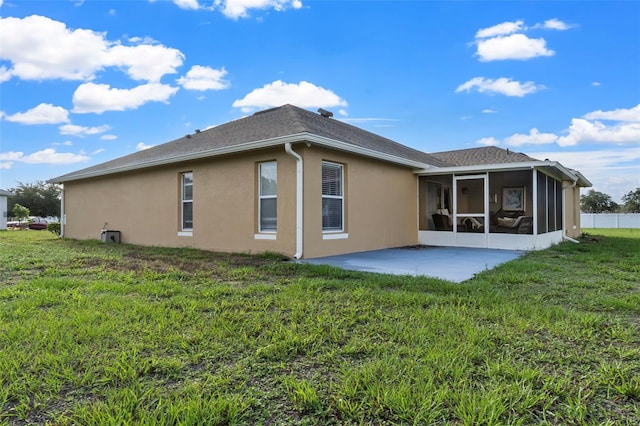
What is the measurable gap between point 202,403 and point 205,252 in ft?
24.7

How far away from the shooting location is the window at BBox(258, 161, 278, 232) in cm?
859

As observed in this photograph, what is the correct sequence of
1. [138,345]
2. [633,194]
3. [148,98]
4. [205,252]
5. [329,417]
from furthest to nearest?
1. [633,194]
2. [148,98]
3. [205,252]
4. [138,345]
5. [329,417]

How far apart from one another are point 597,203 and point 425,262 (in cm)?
4814

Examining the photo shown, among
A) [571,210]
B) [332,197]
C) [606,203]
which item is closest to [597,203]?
[606,203]

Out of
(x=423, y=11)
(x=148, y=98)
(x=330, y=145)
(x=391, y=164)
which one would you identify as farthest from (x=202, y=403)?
(x=148, y=98)

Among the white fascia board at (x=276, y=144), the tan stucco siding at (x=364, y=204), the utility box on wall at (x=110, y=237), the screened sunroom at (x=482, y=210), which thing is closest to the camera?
the white fascia board at (x=276, y=144)

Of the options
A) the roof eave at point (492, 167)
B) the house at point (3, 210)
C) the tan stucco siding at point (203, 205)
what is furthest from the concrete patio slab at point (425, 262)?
the house at point (3, 210)

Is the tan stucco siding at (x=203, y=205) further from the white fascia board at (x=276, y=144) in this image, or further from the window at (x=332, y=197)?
the window at (x=332, y=197)

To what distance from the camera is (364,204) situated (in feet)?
31.6

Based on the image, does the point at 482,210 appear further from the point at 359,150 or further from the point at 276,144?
the point at 276,144

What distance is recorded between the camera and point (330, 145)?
26.3ft

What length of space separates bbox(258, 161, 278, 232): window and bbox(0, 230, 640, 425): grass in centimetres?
353

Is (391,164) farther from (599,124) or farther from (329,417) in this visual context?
(599,124)

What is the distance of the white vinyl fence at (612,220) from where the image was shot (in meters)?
29.8
